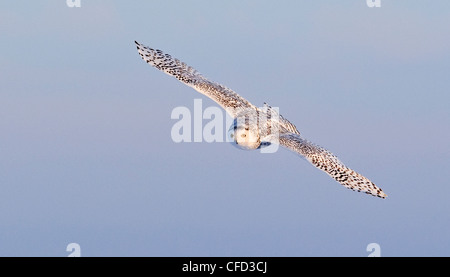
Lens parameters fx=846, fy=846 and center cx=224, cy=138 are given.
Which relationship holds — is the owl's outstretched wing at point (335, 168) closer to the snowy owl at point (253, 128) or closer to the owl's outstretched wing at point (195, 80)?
the snowy owl at point (253, 128)

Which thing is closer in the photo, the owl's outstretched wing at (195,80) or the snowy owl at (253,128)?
the snowy owl at (253,128)

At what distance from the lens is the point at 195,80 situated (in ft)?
119

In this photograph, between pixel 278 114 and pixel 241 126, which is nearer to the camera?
pixel 241 126

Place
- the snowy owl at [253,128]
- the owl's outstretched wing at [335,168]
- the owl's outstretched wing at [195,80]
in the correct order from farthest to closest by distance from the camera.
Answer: the owl's outstretched wing at [195,80] → the snowy owl at [253,128] → the owl's outstretched wing at [335,168]

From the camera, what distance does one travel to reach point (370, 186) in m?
30.6

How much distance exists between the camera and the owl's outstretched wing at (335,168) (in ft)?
100

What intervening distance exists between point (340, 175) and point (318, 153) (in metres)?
1.16

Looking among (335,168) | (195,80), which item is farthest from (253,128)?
(195,80)

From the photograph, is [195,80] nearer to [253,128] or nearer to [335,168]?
[253,128]

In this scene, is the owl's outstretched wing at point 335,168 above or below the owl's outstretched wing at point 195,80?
below

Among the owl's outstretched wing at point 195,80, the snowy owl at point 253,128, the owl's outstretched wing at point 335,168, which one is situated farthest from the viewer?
the owl's outstretched wing at point 195,80

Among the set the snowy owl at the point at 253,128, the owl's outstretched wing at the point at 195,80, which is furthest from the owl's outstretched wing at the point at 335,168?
the owl's outstretched wing at the point at 195,80

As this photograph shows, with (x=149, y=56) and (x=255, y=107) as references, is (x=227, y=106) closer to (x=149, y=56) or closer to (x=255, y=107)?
(x=255, y=107)
